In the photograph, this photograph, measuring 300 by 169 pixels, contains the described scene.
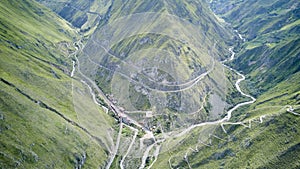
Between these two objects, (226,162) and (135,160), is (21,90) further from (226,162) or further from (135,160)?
(226,162)

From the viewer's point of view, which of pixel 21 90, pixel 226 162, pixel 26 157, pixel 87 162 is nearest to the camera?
pixel 26 157

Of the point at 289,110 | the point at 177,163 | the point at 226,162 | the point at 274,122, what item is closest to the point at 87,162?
the point at 177,163

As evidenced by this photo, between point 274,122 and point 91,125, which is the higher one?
point 274,122

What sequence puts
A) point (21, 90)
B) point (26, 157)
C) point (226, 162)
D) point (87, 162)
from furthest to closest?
point (21, 90)
point (87, 162)
point (226, 162)
point (26, 157)

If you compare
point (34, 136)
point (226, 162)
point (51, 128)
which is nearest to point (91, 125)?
point (51, 128)

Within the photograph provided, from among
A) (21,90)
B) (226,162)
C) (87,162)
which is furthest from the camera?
(21,90)

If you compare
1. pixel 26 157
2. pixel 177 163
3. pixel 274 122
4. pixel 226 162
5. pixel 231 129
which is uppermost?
pixel 274 122

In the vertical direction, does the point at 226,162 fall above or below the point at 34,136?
above

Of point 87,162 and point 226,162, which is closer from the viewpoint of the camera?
point 226,162

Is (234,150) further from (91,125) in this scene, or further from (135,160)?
(91,125)
